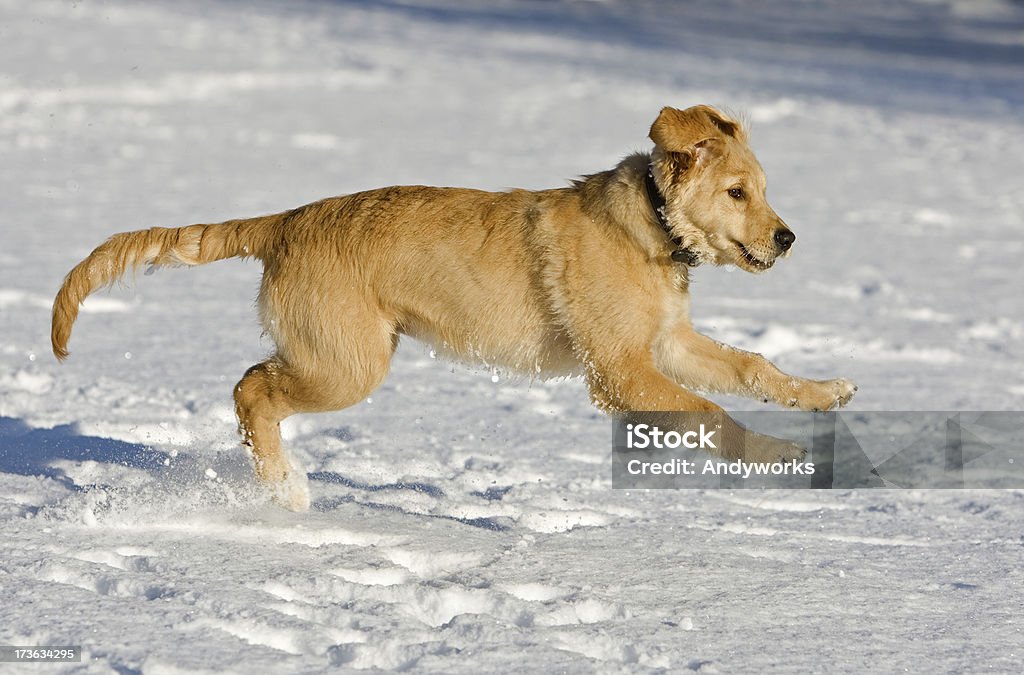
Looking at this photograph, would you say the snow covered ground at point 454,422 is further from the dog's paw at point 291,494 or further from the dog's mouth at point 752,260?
the dog's mouth at point 752,260

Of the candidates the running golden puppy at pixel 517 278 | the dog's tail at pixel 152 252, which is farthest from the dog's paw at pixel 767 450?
the dog's tail at pixel 152 252

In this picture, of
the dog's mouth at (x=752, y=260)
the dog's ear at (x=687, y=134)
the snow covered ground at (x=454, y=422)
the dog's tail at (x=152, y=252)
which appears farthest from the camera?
the dog's tail at (x=152, y=252)

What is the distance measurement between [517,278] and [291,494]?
1.05 meters

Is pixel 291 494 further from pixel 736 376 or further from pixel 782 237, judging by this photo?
pixel 782 237

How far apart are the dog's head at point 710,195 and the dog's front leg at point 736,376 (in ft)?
1.33

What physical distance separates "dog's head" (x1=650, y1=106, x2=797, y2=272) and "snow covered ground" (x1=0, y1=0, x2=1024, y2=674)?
52 cm

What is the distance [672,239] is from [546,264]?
1.40 feet

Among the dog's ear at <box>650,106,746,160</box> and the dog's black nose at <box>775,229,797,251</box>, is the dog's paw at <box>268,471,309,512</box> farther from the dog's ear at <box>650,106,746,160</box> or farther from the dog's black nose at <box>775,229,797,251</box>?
the dog's black nose at <box>775,229,797,251</box>

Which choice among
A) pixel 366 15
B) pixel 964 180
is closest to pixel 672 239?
pixel 964 180

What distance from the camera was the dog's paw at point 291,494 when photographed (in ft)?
14.0

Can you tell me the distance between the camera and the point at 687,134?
4.10m

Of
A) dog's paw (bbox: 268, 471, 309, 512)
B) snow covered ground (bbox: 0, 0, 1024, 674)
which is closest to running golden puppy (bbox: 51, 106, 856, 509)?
dog's paw (bbox: 268, 471, 309, 512)

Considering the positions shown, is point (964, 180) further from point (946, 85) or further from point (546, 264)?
point (546, 264)

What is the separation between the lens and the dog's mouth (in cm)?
418
